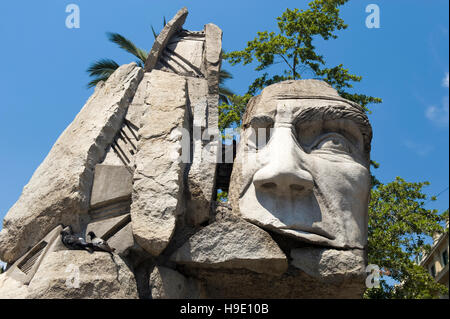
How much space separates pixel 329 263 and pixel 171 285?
51.4 inches

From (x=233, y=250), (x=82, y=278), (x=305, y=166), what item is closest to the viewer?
(x=82, y=278)

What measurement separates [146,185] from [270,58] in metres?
7.44

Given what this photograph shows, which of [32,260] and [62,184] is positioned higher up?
[62,184]

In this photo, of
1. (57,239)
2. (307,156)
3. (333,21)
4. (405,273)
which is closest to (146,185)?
(57,239)

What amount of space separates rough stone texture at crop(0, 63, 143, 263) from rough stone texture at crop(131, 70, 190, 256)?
1.26 feet

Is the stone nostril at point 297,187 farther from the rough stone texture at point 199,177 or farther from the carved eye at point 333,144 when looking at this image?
the rough stone texture at point 199,177

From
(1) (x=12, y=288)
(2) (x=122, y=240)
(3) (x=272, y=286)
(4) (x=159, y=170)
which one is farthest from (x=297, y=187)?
(1) (x=12, y=288)

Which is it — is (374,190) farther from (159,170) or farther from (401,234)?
(159,170)

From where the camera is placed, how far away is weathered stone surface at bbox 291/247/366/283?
4168 millimetres

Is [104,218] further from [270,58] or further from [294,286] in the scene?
[270,58]

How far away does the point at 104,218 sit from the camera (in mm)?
4191

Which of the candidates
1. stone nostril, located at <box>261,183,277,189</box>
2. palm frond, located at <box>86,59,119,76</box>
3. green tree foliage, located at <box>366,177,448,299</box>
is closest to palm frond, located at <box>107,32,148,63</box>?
palm frond, located at <box>86,59,119,76</box>

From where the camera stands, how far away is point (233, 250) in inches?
163

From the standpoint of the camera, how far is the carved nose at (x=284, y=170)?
170 inches
